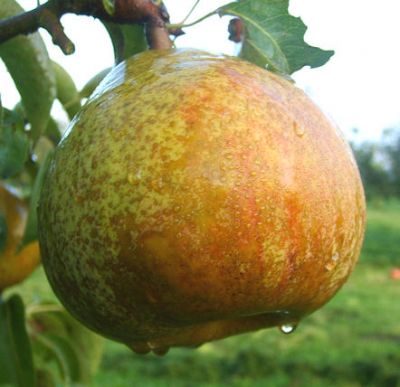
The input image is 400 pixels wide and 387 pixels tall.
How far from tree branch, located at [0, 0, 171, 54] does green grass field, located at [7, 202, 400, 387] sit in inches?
154

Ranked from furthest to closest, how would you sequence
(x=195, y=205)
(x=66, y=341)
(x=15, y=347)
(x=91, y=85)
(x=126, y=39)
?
1. (x=66, y=341)
2. (x=91, y=85)
3. (x=15, y=347)
4. (x=126, y=39)
5. (x=195, y=205)

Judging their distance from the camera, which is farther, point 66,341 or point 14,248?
point 66,341

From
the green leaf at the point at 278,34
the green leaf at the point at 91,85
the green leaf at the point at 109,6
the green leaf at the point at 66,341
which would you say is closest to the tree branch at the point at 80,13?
the green leaf at the point at 109,6

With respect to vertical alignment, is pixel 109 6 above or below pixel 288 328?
above

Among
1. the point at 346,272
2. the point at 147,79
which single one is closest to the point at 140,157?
the point at 147,79

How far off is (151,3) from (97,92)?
0.18 m

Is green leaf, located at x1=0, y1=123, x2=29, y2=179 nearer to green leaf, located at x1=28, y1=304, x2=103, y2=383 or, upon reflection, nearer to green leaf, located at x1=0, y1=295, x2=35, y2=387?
green leaf, located at x1=0, y1=295, x2=35, y2=387

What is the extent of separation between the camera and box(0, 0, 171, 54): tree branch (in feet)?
3.58

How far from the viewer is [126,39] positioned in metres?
1.31

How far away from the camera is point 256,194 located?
0.94m

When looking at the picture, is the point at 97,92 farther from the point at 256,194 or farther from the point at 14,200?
the point at 14,200

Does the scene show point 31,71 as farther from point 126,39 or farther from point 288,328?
point 288,328

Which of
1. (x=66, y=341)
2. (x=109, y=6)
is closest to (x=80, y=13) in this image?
(x=109, y=6)

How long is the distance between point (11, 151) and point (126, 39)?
28 centimetres
